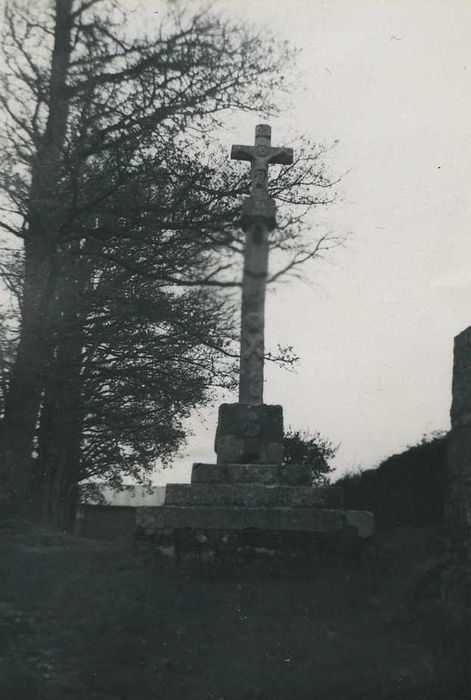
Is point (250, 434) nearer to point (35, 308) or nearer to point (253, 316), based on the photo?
point (253, 316)

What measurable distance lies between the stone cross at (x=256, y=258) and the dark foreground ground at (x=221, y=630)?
235cm

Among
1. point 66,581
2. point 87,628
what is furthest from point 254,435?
point 87,628

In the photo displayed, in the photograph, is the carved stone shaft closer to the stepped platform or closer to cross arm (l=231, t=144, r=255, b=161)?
cross arm (l=231, t=144, r=255, b=161)

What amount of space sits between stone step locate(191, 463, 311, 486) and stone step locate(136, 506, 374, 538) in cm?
56

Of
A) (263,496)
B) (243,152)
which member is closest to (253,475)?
(263,496)

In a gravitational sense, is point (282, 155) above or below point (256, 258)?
above

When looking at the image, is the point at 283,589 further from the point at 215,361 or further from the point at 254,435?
the point at 215,361

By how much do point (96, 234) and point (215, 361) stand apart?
3268mm

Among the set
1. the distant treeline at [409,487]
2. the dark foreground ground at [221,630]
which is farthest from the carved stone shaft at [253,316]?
the dark foreground ground at [221,630]

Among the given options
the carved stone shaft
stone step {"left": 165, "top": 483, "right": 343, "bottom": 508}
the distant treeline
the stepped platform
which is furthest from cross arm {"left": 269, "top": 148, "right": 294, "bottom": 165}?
stone step {"left": 165, "top": 483, "right": 343, "bottom": 508}

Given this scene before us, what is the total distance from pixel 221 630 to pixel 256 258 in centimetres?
476

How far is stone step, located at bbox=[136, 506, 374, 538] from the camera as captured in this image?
7234mm

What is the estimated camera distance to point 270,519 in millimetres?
7273

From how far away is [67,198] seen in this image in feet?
36.7
